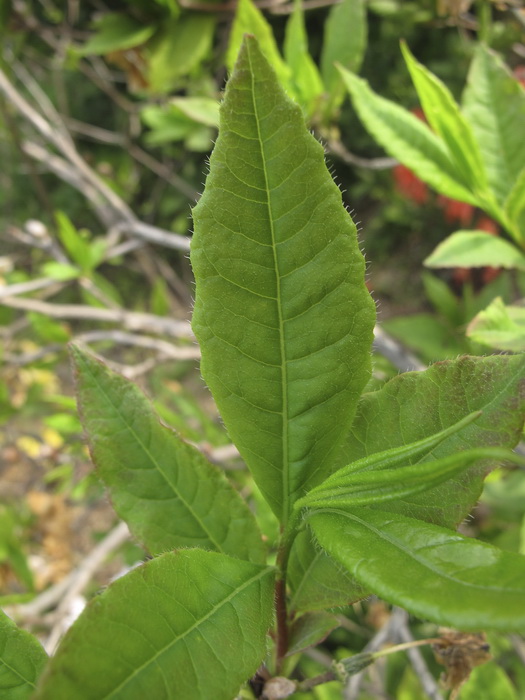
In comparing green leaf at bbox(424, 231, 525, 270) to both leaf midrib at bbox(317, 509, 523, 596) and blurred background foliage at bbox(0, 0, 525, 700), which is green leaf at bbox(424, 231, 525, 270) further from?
leaf midrib at bbox(317, 509, 523, 596)

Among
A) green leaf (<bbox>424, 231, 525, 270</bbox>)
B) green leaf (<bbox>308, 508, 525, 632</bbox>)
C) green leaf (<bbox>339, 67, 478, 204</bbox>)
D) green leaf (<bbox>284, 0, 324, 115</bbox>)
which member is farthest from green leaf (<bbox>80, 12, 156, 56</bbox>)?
green leaf (<bbox>308, 508, 525, 632</bbox>)

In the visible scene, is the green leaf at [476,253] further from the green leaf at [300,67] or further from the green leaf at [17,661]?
the green leaf at [17,661]

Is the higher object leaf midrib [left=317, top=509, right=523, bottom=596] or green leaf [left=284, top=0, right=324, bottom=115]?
green leaf [left=284, top=0, right=324, bottom=115]

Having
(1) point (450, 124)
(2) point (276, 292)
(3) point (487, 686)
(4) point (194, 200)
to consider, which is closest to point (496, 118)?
(1) point (450, 124)

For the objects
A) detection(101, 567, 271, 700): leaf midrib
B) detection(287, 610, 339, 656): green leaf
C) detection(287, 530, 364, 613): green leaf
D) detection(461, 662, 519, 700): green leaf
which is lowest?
detection(461, 662, 519, 700): green leaf

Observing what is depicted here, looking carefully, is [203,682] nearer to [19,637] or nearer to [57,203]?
[19,637]

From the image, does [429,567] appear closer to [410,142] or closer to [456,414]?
[456,414]
